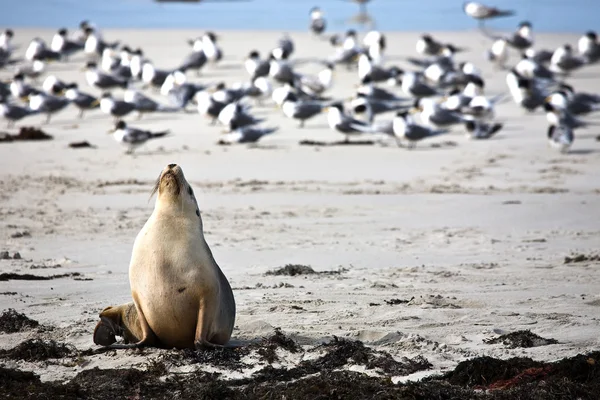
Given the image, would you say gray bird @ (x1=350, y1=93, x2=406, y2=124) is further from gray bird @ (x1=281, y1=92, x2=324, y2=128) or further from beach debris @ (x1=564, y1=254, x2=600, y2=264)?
beach debris @ (x1=564, y1=254, x2=600, y2=264)

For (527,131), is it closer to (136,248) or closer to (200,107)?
(200,107)

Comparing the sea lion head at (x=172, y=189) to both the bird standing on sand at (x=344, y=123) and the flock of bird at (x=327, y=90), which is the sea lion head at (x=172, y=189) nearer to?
the flock of bird at (x=327, y=90)

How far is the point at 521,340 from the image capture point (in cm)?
566

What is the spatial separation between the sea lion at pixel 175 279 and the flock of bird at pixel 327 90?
10.3 meters

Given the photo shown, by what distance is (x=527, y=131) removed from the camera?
59.6 ft

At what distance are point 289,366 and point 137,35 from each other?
33.1 meters

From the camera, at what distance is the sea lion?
213 inches

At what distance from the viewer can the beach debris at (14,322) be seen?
5.92 metres

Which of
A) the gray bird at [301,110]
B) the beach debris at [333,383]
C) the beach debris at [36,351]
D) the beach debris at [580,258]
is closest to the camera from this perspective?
the beach debris at [333,383]

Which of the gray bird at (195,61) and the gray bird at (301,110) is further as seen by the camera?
the gray bird at (195,61)

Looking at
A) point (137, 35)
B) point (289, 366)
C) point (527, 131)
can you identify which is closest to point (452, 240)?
point (289, 366)

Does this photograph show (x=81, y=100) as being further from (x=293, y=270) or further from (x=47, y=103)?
(x=293, y=270)

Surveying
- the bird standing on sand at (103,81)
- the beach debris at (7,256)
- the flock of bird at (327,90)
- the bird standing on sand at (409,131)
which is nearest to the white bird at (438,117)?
the flock of bird at (327,90)

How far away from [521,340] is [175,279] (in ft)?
6.07
